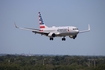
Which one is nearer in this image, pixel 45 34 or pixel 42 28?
pixel 45 34

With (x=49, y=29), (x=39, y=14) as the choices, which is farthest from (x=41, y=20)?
(x=49, y=29)

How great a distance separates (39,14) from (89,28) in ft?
90.8

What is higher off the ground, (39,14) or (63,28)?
(39,14)

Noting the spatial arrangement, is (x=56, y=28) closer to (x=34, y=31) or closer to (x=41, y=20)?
(x=34, y=31)

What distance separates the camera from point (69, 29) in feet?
401

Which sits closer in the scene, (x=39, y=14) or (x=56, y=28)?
(x=56, y=28)

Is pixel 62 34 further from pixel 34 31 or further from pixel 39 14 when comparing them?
pixel 39 14

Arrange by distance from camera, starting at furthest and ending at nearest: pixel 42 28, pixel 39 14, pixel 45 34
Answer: pixel 39 14, pixel 42 28, pixel 45 34

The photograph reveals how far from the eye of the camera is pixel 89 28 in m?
132

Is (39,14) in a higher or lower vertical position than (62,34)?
higher

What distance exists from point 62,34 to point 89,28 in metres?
12.7

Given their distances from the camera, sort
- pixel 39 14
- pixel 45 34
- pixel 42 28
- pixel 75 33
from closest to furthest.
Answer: pixel 75 33 → pixel 45 34 → pixel 42 28 → pixel 39 14

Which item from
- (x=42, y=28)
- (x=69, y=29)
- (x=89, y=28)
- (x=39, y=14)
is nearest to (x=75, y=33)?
(x=69, y=29)

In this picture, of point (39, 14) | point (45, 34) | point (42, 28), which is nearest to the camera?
point (45, 34)
